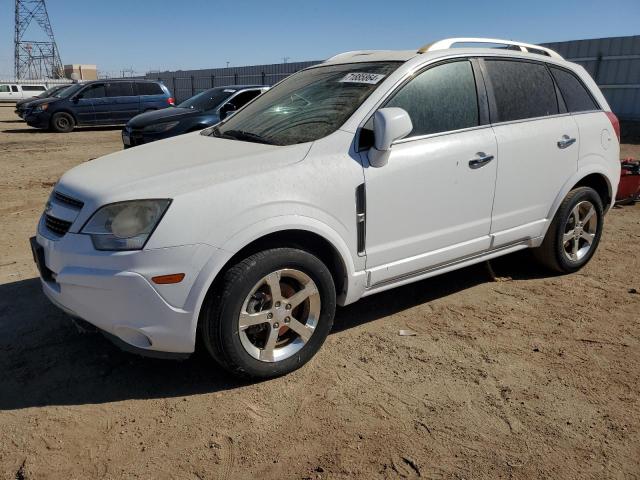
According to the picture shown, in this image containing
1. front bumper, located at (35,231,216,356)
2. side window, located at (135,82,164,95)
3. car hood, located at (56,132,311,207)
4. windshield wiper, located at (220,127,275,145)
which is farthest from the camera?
side window, located at (135,82,164,95)

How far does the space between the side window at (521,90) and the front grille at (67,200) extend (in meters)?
2.73

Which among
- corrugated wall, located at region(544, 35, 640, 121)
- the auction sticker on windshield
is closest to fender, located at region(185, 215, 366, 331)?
the auction sticker on windshield

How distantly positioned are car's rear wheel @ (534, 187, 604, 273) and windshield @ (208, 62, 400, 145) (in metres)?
1.93

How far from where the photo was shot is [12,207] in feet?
23.2

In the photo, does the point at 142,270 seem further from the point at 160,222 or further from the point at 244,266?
the point at 244,266

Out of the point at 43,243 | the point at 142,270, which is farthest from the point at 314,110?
the point at 43,243

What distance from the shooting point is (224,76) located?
99.9ft

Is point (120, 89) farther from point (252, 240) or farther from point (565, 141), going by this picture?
point (252, 240)

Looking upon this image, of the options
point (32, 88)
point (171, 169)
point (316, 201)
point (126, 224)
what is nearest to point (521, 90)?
point (316, 201)

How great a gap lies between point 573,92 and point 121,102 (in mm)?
16632

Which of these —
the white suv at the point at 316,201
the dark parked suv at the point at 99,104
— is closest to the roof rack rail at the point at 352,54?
the white suv at the point at 316,201

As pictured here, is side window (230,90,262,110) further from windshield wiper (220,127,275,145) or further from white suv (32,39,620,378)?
windshield wiper (220,127,275,145)

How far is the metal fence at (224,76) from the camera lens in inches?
1008

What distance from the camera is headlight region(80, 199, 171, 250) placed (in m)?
2.61
